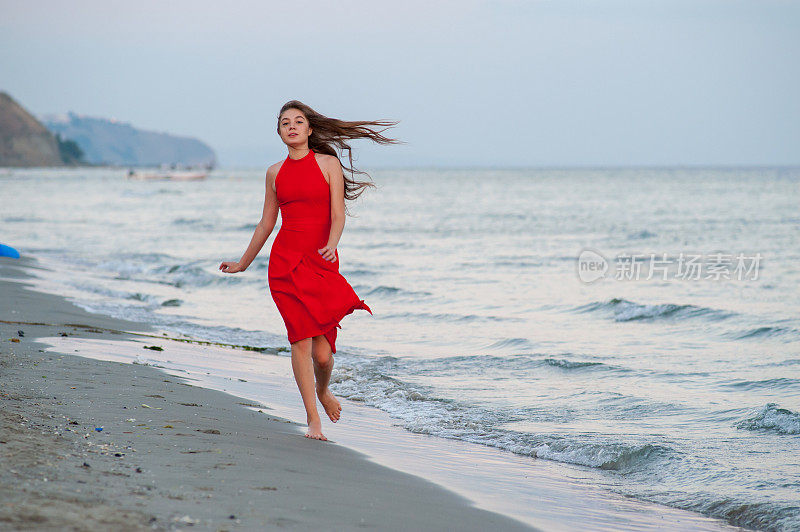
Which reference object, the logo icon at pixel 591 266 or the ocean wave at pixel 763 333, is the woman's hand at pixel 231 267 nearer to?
the ocean wave at pixel 763 333

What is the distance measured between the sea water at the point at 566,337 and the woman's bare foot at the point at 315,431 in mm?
1131

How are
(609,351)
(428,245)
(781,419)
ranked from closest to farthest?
(781,419)
(609,351)
(428,245)

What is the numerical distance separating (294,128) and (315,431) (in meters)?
1.84

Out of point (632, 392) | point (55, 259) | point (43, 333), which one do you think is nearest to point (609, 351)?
point (632, 392)

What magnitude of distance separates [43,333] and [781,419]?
643cm

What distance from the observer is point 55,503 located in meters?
2.77

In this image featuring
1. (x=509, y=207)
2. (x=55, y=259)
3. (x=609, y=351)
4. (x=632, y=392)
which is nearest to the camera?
(x=632, y=392)

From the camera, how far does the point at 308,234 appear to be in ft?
15.4

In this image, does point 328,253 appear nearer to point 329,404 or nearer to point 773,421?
point 329,404

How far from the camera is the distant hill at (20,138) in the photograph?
171 metres

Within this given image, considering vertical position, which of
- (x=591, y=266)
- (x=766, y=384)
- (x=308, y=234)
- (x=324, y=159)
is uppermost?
(x=324, y=159)

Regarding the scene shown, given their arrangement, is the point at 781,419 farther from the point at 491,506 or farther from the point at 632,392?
the point at 491,506

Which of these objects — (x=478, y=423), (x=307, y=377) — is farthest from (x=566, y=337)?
(x=307, y=377)

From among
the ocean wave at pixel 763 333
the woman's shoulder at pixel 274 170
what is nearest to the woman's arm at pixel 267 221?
the woman's shoulder at pixel 274 170
